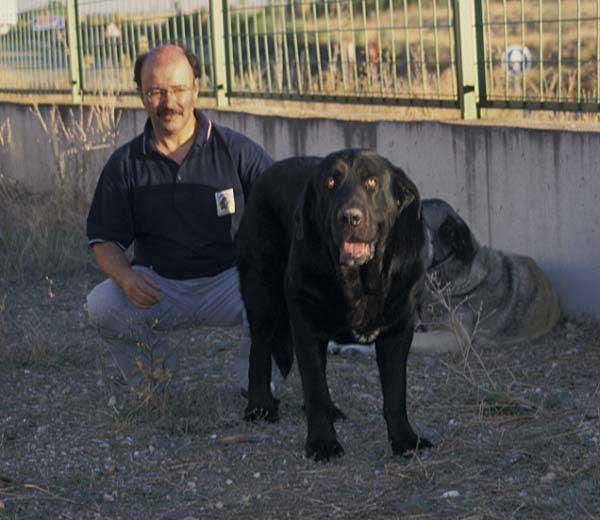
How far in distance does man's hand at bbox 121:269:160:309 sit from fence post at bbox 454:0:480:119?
2.66 meters

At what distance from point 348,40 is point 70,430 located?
4.08m

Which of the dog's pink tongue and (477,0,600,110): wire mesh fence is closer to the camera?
the dog's pink tongue

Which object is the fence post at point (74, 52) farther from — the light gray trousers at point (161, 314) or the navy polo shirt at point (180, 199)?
the light gray trousers at point (161, 314)

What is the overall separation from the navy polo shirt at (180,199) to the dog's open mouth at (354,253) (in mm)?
1395

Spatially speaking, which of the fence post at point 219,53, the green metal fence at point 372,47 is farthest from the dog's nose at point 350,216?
the fence post at point 219,53

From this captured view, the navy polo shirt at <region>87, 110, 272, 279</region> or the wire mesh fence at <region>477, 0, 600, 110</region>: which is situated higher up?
the wire mesh fence at <region>477, 0, 600, 110</region>

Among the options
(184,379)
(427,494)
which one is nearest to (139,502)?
(427,494)

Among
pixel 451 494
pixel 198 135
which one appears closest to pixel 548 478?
pixel 451 494

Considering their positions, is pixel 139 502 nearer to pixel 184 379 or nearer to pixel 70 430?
pixel 70 430

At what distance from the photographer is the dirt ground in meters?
3.90

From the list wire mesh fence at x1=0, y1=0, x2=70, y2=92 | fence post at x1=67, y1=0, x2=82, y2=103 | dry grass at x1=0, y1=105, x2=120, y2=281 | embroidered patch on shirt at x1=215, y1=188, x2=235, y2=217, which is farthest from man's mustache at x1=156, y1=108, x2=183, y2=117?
wire mesh fence at x1=0, y1=0, x2=70, y2=92

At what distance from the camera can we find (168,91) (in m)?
5.28

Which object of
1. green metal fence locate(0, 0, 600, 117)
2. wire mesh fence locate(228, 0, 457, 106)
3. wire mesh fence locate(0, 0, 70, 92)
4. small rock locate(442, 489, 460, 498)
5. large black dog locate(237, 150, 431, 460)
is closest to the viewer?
small rock locate(442, 489, 460, 498)

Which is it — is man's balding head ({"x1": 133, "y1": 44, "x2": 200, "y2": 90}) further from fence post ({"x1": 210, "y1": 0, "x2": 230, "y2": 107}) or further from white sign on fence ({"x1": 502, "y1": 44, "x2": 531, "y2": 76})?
fence post ({"x1": 210, "y1": 0, "x2": 230, "y2": 107})
